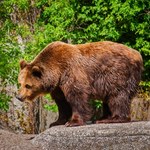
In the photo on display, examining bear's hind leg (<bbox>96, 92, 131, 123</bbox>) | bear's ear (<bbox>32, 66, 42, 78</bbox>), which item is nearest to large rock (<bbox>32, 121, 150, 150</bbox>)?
bear's hind leg (<bbox>96, 92, 131, 123</bbox>)

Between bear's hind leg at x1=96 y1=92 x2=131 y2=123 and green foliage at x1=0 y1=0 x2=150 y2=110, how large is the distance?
5.36 m

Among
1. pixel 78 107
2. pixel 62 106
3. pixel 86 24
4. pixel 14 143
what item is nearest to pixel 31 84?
pixel 62 106

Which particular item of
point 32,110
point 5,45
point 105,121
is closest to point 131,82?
point 105,121

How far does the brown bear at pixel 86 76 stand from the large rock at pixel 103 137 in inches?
13.9

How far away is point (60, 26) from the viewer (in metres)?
16.6

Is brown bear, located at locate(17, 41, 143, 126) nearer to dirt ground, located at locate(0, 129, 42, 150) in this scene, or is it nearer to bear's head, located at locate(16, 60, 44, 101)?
bear's head, located at locate(16, 60, 44, 101)

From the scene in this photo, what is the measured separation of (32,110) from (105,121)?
7.12 meters

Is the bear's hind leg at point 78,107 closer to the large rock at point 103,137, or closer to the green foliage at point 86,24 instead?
the large rock at point 103,137

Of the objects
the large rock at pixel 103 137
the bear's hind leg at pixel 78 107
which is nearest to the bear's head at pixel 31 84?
the bear's hind leg at pixel 78 107

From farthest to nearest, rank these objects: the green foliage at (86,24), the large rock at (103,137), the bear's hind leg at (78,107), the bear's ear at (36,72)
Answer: the green foliage at (86,24), the bear's ear at (36,72), the bear's hind leg at (78,107), the large rock at (103,137)

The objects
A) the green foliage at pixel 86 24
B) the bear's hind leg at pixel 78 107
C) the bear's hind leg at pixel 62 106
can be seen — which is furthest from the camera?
the green foliage at pixel 86 24

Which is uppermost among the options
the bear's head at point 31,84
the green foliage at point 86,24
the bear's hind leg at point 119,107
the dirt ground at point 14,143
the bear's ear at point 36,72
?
the green foliage at point 86,24

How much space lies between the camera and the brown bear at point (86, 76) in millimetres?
10430

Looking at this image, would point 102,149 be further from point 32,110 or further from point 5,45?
point 32,110
